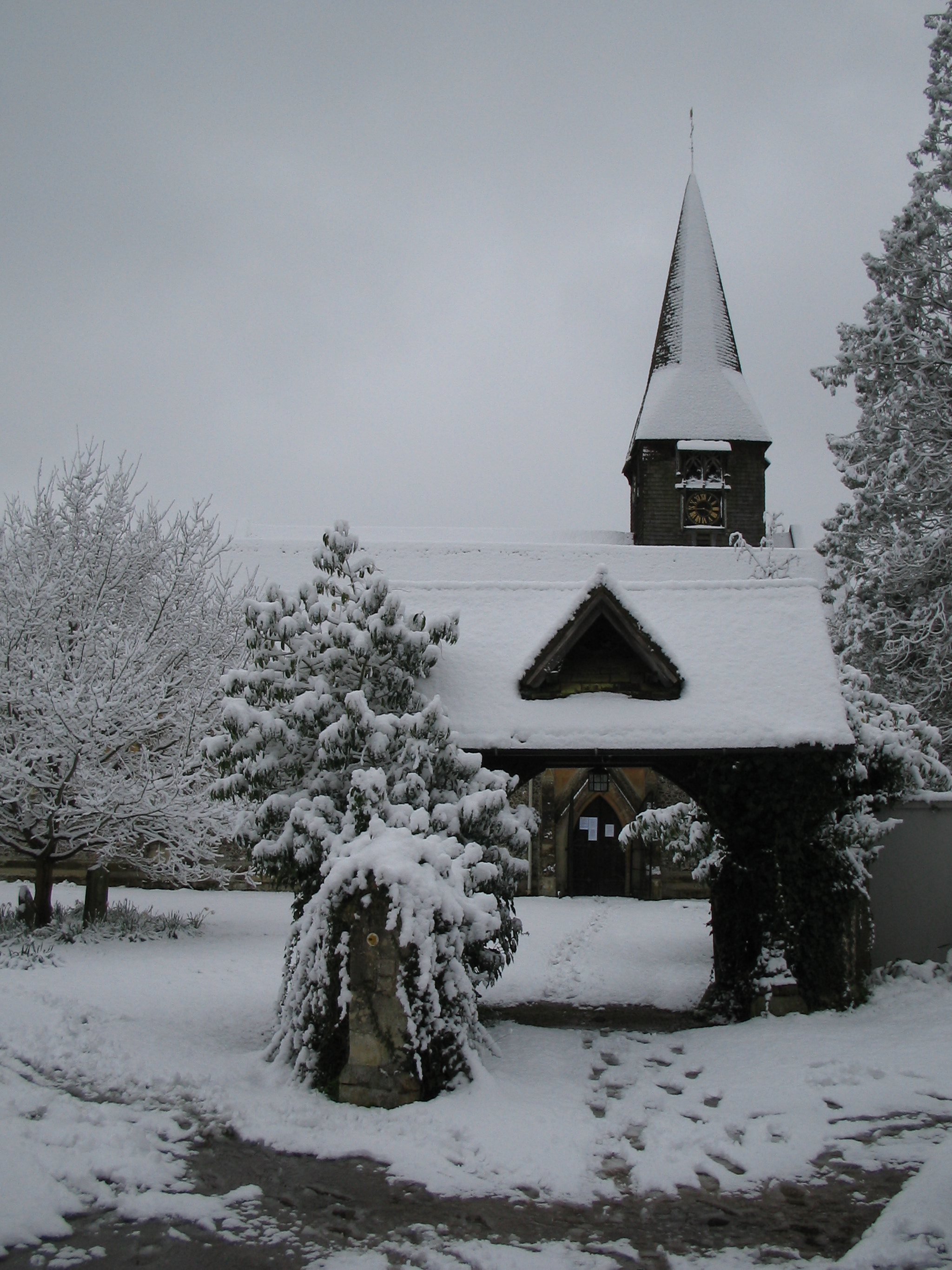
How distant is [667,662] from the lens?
9.62m

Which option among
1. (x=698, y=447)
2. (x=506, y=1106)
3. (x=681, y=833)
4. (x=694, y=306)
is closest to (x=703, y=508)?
(x=698, y=447)

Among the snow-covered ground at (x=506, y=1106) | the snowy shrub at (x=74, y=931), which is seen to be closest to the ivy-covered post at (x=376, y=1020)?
the snow-covered ground at (x=506, y=1106)

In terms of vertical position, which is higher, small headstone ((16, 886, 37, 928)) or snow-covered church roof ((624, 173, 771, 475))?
snow-covered church roof ((624, 173, 771, 475))

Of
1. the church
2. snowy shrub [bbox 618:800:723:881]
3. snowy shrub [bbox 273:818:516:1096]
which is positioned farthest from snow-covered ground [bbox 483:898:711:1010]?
snowy shrub [bbox 273:818:516:1096]

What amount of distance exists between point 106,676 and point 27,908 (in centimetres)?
382

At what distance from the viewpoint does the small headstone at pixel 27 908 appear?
13.4 m

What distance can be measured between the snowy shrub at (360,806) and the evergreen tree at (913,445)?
34.4 ft

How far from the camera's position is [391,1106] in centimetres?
672

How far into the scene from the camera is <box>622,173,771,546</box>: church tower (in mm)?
30672

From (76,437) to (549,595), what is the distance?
8.59m

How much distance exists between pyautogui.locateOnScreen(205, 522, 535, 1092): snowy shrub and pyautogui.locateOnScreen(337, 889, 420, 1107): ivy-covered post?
0.09 m

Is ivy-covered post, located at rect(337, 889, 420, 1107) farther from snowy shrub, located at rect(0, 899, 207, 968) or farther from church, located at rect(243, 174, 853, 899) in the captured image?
snowy shrub, located at rect(0, 899, 207, 968)

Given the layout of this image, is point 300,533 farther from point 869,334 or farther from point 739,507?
point 869,334

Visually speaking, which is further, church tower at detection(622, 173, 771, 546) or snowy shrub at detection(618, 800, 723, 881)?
church tower at detection(622, 173, 771, 546)
